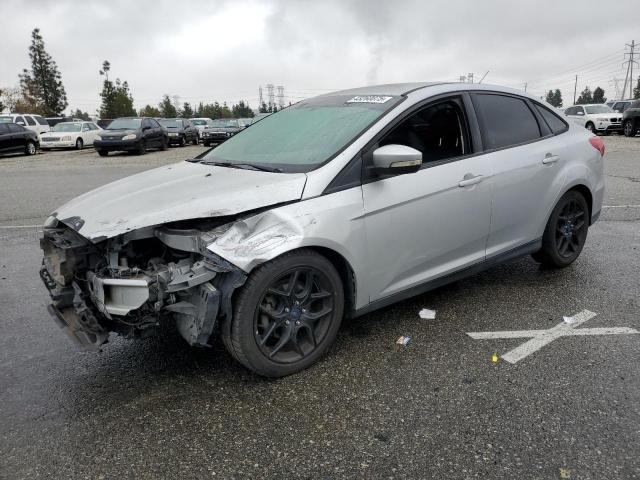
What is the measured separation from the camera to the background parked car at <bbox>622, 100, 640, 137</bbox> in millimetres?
24672

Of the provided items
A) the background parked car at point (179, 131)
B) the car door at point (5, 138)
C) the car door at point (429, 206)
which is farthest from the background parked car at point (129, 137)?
the car door at point (429, 206)

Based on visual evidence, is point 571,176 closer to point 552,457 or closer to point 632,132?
point 552,457

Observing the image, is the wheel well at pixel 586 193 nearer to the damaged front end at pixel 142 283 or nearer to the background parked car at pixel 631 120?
the damaged front end at pixel 142 283

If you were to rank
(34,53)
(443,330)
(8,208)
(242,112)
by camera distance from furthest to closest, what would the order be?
(242,112) < (34,53) < (8,208) < (443,330)

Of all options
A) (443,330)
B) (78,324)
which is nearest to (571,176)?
(443,330)

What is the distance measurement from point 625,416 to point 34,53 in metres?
79.9

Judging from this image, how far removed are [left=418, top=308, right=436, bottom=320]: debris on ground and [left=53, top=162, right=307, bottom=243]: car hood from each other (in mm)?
1504

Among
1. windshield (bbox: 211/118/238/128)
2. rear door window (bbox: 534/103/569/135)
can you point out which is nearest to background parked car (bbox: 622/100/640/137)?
windshield (bbox: 211/118/238/128)

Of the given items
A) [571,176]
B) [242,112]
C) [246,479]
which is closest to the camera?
[246,479]

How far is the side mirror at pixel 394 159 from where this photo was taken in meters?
3.03

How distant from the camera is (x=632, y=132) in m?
25.2

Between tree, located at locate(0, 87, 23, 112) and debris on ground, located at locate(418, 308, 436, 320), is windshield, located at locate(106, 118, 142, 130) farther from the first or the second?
tree, located at locate(0, 87, 23, 112)

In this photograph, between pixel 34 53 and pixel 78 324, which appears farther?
pixel 34 53

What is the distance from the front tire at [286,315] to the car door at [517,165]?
1519 mm
